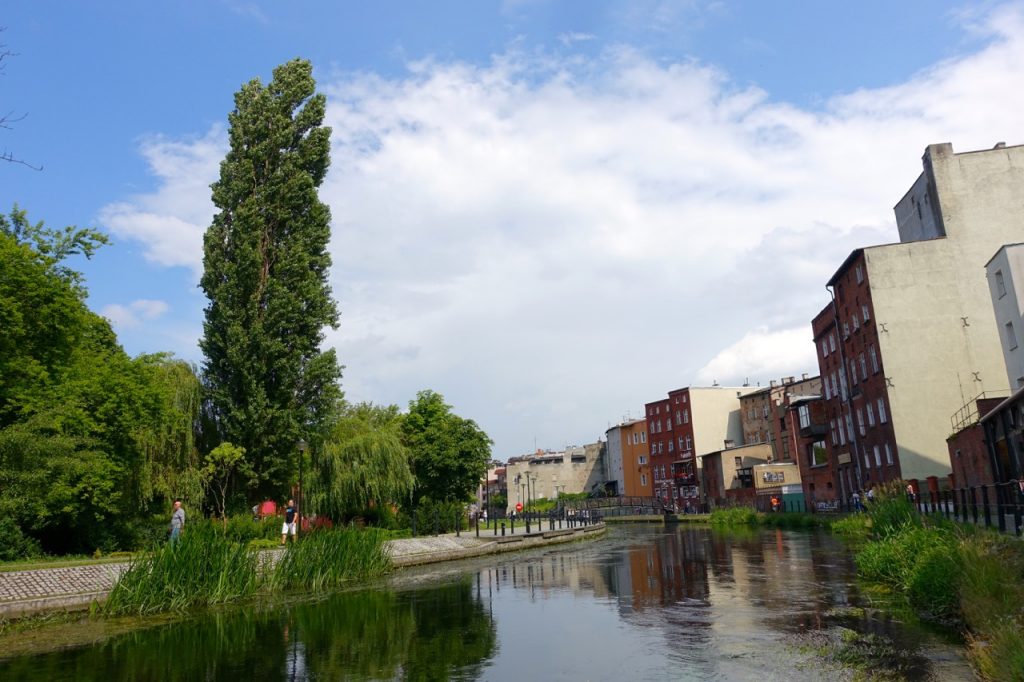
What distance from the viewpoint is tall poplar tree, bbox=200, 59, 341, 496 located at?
2850 cm

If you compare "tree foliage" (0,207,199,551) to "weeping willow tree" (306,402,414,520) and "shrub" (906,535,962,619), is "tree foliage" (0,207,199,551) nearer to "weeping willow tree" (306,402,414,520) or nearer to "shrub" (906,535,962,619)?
"weeping willow tree" (306,402,414,520)

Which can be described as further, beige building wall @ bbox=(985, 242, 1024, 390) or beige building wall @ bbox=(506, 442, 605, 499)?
beige building wall @ bbox=(506, 442, 605, 499)

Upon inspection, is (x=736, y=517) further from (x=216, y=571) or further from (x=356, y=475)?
(x=216, y=571)

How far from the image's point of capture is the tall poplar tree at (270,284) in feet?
93.5

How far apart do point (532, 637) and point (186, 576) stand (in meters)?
8.16

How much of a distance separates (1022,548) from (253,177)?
96.2ft

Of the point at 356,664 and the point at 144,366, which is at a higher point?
the point at 144,366

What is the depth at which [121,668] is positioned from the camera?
10391 millimetres

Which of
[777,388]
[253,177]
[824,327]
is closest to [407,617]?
[253,177]

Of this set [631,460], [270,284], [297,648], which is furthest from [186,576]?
[631,460]

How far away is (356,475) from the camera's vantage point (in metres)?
32.6

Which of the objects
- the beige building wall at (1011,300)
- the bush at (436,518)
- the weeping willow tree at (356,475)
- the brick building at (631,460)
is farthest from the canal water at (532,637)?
the brick building at (631,460)

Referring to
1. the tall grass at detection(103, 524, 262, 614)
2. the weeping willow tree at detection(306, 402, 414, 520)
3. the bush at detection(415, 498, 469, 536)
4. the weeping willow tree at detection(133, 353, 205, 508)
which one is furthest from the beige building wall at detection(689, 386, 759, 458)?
the tall grass at detection(103, 524, 262, 614)

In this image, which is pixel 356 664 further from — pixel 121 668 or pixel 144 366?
pixel 144 366
